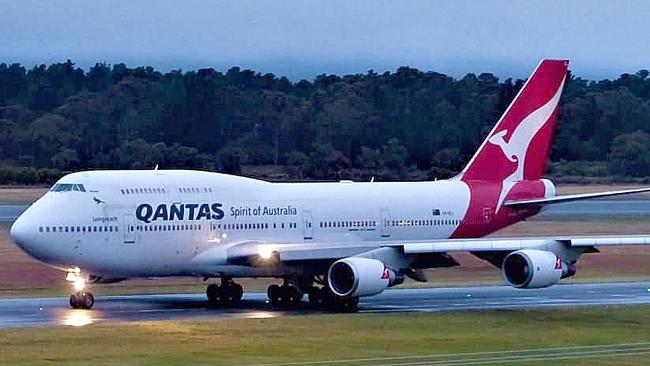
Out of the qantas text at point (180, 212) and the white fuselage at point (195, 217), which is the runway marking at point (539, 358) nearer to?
the white fuselage at point (195, 217)

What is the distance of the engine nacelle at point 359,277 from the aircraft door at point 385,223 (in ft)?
11.7

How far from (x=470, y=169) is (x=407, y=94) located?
58.0 m

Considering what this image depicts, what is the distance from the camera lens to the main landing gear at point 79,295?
1587 inches

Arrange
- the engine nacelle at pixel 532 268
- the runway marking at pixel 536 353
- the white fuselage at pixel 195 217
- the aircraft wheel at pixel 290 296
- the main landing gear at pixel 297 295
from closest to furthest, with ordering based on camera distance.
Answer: the runway marking at pixel 536 353
the white fuselage at pixel 195 217
the engine nacelle at pixel 532 268
the main landing gear at pixel 297 295
the aircraft wheel at pixel 290 296

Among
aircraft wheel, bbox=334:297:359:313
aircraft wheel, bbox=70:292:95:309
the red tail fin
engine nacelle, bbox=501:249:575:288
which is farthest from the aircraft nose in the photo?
the red tail fin

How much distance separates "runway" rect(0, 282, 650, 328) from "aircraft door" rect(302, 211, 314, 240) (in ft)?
6.59

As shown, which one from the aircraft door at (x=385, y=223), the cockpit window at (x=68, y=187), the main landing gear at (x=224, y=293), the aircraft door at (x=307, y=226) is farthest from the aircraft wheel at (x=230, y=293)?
the cockpit window at (x=68, y=187)

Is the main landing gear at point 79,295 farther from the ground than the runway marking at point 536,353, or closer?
farther from the ground

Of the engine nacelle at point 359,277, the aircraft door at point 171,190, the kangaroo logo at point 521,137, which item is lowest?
the engine nacelle at point 359,277

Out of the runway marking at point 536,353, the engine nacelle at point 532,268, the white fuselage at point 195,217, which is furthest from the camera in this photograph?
the engine nacelle at point 532,268

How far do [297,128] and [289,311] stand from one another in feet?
178

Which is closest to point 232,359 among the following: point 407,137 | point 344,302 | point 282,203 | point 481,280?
point 344,302

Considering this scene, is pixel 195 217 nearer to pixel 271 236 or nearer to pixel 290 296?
pixel 271 236

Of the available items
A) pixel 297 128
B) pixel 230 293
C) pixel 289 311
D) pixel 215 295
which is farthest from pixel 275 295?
pixel 297 128
